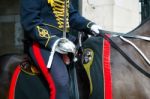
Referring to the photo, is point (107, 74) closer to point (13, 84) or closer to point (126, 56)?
point (126, 56)

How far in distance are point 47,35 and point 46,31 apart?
40 mm

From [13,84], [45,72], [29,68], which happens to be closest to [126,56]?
[45,72]

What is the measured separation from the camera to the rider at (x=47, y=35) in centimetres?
427

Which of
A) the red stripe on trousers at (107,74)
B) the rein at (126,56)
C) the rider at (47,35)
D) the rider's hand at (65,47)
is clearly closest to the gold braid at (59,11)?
the rider at (47,35)

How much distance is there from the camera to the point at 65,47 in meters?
4.20

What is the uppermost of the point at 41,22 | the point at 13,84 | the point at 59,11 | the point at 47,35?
the point at 59,11

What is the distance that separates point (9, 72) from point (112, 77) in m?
1.13

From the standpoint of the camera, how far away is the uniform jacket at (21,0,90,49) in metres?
4.33

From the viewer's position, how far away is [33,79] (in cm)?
448

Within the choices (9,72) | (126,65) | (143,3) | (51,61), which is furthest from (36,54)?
(143,3)

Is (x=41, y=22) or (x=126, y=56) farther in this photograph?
(x=41, y=22)

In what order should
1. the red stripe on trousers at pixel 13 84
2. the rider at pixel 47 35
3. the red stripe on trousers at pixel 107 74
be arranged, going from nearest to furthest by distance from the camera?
1. the red stripe on trousers at pixel 107 74
2. the rider at pixel 47 35
3. the red stripe on trousers at pixel 13 84

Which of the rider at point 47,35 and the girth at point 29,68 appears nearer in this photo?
the rider at point 47,35

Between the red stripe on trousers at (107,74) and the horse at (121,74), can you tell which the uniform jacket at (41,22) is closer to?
the horse at (121,74)
